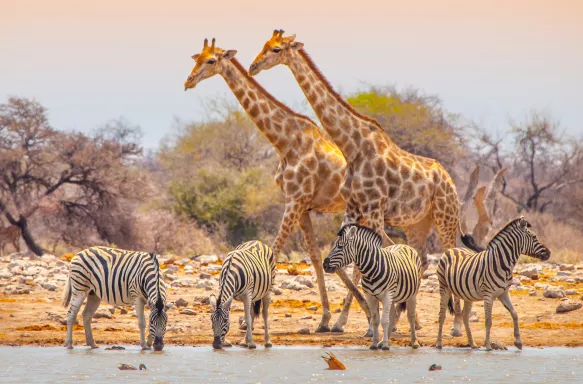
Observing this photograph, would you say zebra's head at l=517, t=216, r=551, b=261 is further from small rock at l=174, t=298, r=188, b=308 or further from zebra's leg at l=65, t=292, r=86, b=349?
small rock at l=174, t=298, r=188, b=308

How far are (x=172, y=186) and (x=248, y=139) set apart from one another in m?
12.6

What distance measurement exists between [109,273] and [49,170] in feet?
51.5

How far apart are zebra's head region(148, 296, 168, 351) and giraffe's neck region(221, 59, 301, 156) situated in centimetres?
355

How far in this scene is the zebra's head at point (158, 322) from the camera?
459 inches

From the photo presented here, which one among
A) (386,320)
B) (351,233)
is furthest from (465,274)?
(351,233)

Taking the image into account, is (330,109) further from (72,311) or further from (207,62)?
(72,311)

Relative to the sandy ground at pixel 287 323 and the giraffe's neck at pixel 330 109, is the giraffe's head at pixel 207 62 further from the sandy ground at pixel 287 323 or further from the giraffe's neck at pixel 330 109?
the sandy ground at pixel 287 323

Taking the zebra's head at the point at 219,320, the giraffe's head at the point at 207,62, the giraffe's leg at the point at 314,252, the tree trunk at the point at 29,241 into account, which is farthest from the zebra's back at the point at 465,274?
the tree trunk at the point at 29,241

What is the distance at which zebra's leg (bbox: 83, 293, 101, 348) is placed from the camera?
1238 cm

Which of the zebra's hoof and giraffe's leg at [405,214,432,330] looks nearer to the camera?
the zebra's hoof

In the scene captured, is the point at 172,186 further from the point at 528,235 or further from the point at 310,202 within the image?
the point at 528,235

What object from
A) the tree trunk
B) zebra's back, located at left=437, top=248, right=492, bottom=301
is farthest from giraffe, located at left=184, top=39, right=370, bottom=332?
the tree trunk

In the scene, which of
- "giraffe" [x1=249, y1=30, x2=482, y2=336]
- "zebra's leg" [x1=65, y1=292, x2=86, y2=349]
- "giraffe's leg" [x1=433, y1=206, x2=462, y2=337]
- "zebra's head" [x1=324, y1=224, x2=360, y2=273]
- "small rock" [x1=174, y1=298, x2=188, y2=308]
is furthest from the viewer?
"small rock" [x1=174, y1=298, x2=188, y2=308]

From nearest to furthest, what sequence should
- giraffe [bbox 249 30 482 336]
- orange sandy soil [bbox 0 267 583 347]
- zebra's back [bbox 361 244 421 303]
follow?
zebra's back [bbox 361 244 421 303], orange sandy soil [bbox 0 267 583 347], giraffe [bbox 249 30 482 336]
